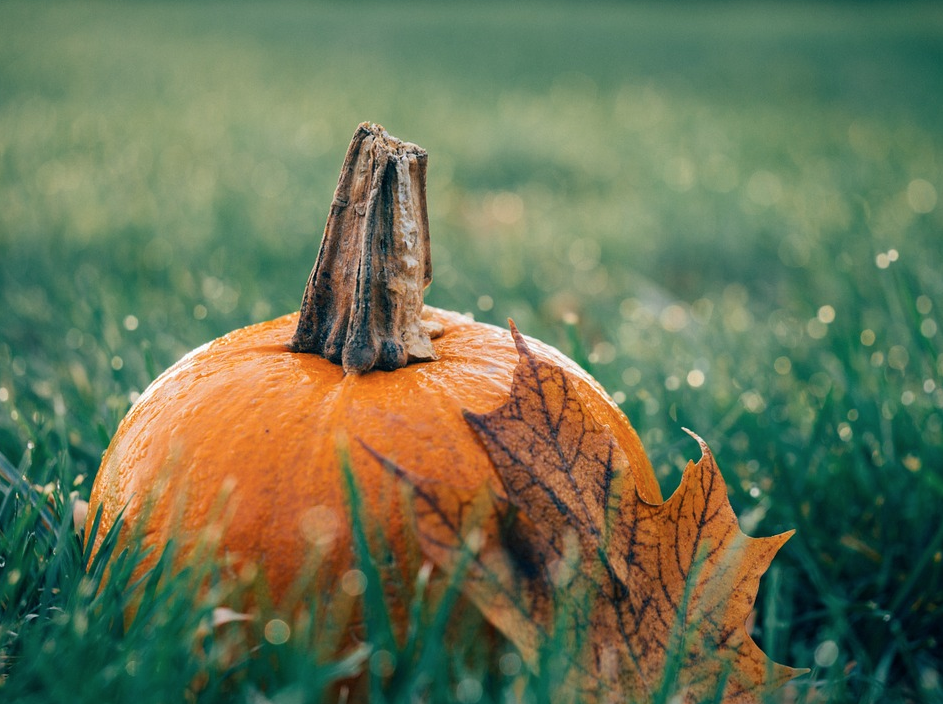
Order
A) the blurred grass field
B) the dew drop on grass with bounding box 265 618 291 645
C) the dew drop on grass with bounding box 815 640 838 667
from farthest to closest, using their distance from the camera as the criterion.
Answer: the blurred grass field < the dew drop on grass with bounding box 815 640 838 667 < the dew drop on grass with bounding box 265 618 291 645

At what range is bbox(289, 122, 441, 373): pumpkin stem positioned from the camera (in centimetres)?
126

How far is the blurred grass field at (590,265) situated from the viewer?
1644mm

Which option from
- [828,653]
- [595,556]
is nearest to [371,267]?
[595,556]

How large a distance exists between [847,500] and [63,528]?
154cm

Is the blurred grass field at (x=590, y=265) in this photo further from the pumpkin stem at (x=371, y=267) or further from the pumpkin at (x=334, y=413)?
the pumpkin stem at (x=371, y=267)

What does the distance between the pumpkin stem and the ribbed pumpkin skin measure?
0.11 feet

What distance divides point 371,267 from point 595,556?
0.53 metres

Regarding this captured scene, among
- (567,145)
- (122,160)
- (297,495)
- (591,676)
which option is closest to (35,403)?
(297,495)

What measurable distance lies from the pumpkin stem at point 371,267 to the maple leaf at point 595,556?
0.22 meters

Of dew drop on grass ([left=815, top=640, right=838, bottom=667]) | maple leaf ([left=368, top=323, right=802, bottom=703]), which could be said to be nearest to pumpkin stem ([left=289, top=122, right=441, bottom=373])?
maple leaf ([left=368, top=323, right=802, bottom=703])

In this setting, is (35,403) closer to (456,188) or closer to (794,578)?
(794,578)

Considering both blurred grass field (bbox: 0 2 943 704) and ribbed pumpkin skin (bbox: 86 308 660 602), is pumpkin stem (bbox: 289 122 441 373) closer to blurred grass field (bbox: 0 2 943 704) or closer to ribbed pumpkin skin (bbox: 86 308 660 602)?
ribbed pumpkin skin (bbox: 86 308 660 602)

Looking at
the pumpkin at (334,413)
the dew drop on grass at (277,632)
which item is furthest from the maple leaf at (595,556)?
the dew drop on grass at (277,632)

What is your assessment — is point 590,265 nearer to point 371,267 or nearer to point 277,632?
point 371,267
